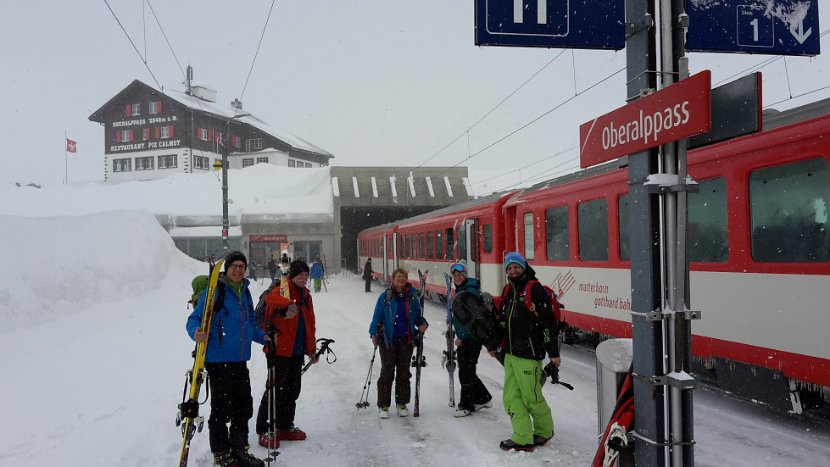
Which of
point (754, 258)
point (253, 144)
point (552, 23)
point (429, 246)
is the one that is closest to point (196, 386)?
point (552, 23)

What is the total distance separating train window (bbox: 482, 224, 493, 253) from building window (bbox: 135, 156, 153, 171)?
5393cm

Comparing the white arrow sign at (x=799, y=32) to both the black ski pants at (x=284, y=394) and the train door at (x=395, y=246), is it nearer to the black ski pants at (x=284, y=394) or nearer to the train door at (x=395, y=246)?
the black ski pants at (x=284, y=394)

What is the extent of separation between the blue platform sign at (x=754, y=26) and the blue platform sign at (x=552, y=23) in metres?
0.44

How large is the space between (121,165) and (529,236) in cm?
5970

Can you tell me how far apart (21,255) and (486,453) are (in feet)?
35.1

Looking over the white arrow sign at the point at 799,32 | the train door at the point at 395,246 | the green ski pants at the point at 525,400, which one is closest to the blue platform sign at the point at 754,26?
the white arrow sign at the point at 799,32

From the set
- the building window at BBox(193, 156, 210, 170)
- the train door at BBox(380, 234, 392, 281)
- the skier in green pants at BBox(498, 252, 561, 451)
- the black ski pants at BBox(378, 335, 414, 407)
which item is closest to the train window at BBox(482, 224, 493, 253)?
the black ski pants at BBox(378, 335, 414, 407)

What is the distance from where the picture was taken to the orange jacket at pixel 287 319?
5.43m

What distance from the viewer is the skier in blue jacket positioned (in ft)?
15.7

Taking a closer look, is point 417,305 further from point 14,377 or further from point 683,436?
point 14,377

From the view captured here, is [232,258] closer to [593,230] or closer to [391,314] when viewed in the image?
[391,314]

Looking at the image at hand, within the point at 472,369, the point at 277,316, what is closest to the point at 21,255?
the point at 277,316

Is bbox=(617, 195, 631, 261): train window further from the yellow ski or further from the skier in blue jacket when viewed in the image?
the yellow ski

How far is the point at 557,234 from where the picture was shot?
10.6m
